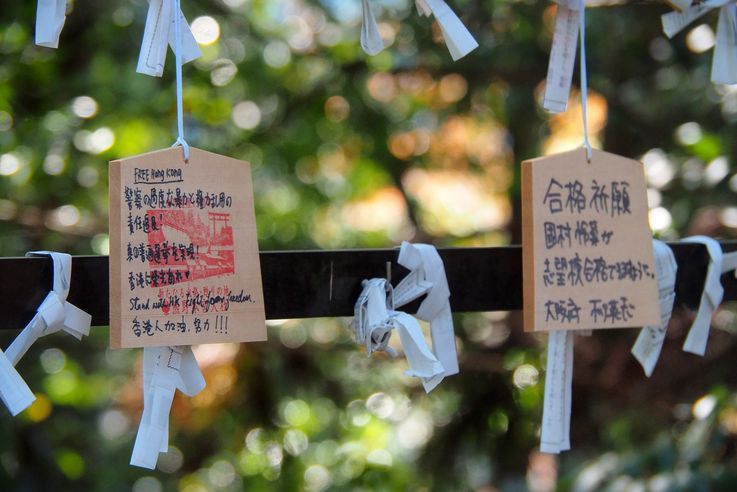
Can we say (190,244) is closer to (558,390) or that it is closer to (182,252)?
(182,252)

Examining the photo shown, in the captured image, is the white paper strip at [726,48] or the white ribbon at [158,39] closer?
the white ribbon at [158,39]

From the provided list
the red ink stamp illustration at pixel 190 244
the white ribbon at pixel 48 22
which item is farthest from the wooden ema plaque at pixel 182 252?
the white ribbon at pixel 48 22

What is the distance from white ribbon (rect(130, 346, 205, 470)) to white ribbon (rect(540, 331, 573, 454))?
29 centimetres

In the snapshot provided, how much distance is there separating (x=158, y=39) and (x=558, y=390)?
433mm

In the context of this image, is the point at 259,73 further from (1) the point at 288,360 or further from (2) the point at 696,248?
(2) the point at 696,248

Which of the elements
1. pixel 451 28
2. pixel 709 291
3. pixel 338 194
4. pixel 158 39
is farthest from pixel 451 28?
pixel 338 194

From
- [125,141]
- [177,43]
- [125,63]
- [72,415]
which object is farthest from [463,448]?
[177,43]

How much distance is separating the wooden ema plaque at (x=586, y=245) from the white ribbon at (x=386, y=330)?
0.31 feet

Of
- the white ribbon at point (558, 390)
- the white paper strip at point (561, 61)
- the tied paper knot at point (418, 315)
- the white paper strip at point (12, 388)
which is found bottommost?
the white ribbon at point (558, 390)

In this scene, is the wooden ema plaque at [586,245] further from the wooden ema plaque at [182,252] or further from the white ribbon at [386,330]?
the wooden ema plaque at [182,252]

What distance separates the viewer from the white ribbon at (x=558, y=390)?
689 mm

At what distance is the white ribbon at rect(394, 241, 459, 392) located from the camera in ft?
2.10

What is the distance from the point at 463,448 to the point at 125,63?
1.01 metres

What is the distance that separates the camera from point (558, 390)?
0.70 m
